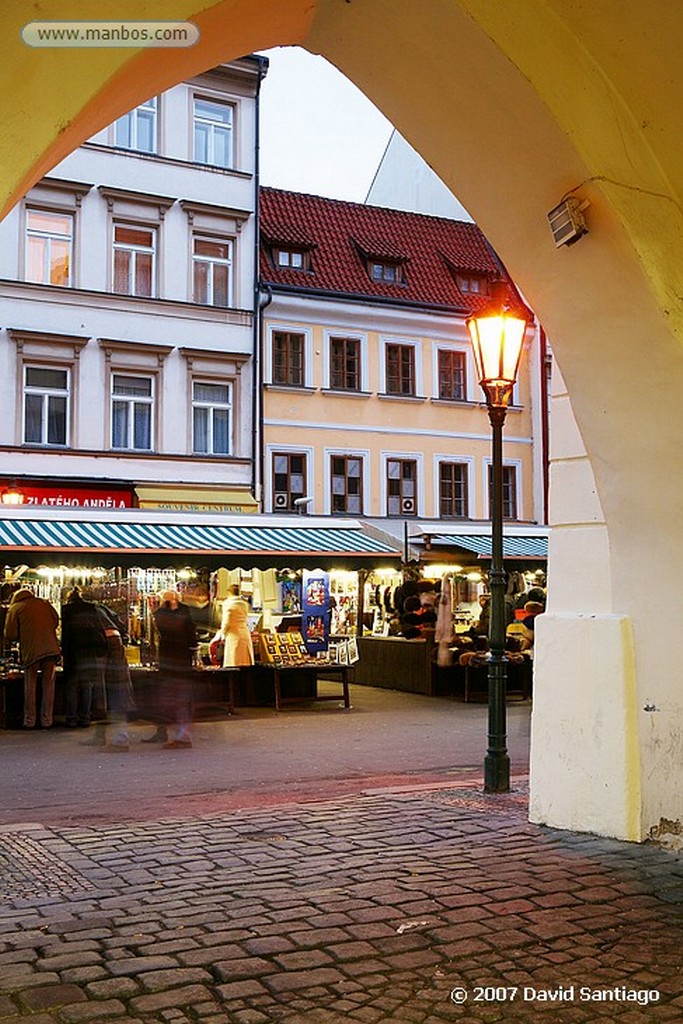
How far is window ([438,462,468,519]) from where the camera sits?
28.0 meters

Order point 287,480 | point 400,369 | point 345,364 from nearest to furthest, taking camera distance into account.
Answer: point 287,480 → point 345,364 → point 400,369

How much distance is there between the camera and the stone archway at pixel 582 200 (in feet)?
14.8

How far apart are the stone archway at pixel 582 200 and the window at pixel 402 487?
19831mm

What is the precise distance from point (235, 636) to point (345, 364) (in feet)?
41.6

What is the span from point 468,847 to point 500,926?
161cm

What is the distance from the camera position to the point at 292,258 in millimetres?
27562

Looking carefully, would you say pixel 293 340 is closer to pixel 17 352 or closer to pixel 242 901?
pixel 17 352

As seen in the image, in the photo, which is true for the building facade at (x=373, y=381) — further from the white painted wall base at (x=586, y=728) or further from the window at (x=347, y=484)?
the white painted wall base at (x=586, y=728)

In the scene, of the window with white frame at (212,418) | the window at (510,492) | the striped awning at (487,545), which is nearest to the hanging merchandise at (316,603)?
the window with white frame at (212,418)

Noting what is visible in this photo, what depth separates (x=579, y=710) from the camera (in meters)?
7.04

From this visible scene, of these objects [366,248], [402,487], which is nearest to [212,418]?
[402,487]

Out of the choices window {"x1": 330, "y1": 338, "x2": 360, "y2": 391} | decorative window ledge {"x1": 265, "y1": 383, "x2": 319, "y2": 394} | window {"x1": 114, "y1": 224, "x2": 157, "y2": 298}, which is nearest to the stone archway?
window {"x1": 114, "y1": 224, "x2": 157, "y2": 298}

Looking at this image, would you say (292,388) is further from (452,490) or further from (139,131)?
(139,131)

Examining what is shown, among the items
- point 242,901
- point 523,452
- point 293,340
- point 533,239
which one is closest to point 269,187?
point 293,340
